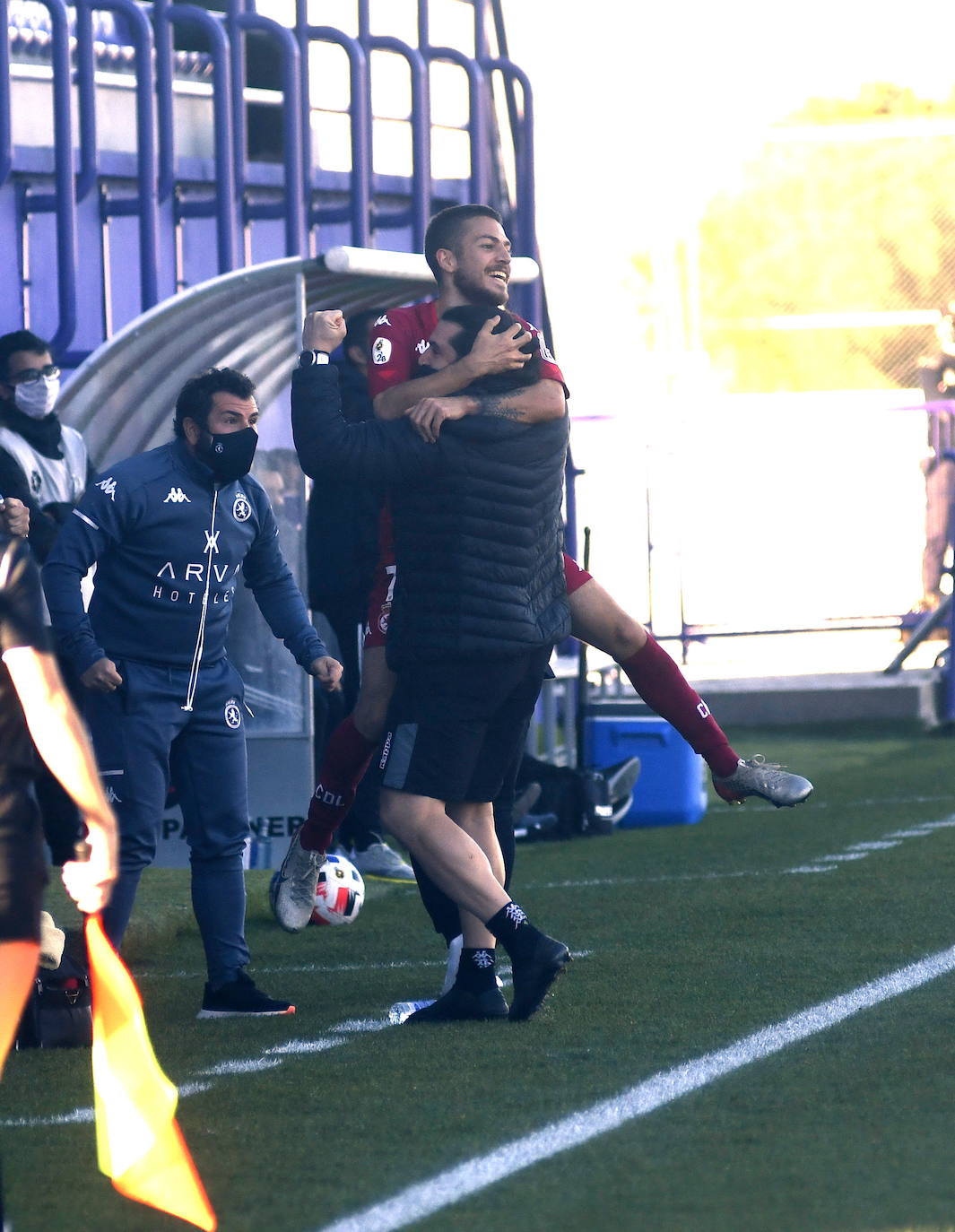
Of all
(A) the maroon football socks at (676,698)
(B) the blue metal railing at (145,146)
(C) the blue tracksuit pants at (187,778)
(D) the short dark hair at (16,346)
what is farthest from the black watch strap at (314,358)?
(B) the blue metal railing at (145,146)

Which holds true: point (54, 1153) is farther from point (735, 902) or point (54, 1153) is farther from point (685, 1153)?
point (735, 902)

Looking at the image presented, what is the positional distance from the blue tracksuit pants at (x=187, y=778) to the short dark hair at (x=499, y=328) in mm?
1204

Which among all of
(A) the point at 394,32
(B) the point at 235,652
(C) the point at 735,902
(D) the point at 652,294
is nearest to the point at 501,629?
(C) the point at 735,902

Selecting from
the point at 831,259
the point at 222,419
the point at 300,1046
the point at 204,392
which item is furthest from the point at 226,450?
the point at 831,259

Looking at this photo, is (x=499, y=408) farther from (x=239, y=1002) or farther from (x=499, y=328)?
(x=239, y=1002)

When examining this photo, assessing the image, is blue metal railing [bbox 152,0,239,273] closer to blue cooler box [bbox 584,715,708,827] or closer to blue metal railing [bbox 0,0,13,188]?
blue metal railing [bbox 0,0,13,188]

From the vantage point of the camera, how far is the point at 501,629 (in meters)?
5.48

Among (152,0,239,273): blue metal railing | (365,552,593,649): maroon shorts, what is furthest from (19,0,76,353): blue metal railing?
(365,552,593,649): maroon shorts

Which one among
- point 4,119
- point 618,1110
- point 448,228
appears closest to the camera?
point 618,1110

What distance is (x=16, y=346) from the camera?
7.65 meters

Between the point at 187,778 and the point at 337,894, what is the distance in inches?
62.5

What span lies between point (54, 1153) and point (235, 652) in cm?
501

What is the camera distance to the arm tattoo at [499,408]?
5477 mm

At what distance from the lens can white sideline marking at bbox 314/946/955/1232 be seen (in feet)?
12.8
